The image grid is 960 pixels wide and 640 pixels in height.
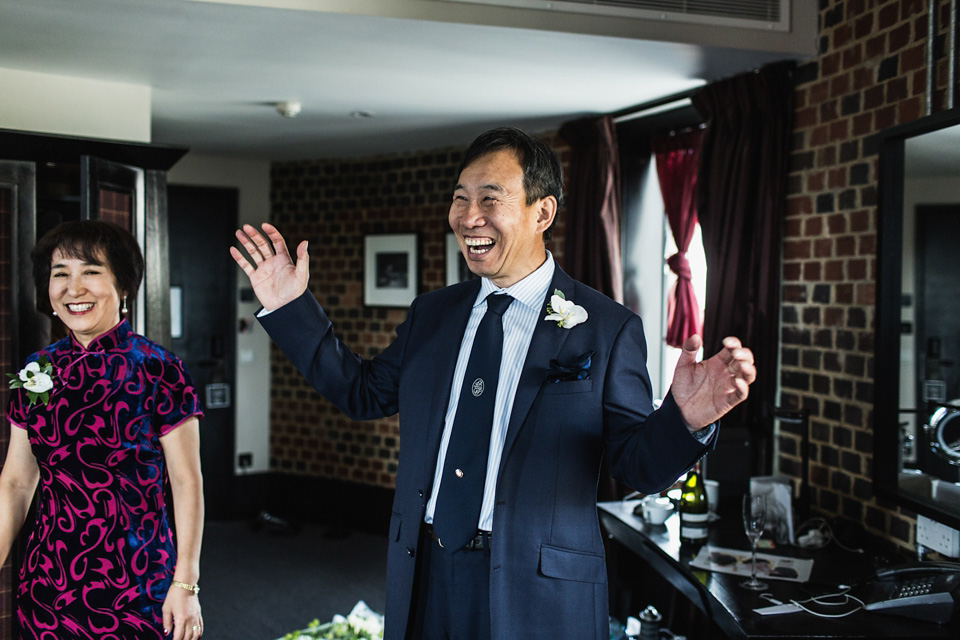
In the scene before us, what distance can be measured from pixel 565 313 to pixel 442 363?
→ 290mm

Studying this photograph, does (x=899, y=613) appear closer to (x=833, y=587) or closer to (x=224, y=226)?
(x=833, y=587)

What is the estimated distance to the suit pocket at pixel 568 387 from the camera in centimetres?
164

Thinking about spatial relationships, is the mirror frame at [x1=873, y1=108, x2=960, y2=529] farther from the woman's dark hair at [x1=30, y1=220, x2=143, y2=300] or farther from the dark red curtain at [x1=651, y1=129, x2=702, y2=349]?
the woman's dark hair at [x1=30, y1=220, x2=143, y2=300]

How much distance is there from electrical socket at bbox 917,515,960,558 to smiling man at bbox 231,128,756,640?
1.30 metres

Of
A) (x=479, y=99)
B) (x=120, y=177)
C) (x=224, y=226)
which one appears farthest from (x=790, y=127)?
(x=224, y=226)

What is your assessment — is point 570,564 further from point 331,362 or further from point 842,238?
point 842,238

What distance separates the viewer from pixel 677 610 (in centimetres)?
314

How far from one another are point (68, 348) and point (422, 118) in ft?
8.87

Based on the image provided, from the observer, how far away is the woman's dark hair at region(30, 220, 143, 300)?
2229 mm

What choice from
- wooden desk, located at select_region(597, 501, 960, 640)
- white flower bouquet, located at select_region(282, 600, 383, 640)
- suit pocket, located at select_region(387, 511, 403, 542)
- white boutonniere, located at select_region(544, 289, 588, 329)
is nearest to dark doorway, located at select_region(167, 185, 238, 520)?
white flower bouquet, located at select_region(282, 600, 383, 640)

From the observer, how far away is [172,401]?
2.17 meters

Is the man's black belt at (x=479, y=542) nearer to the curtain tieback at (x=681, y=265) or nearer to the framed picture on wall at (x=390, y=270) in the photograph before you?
→ the curtain tieback at (x=681, y=265)

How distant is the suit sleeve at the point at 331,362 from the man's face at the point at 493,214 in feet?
0.98

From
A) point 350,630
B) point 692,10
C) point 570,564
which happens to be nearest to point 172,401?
point 570,564
